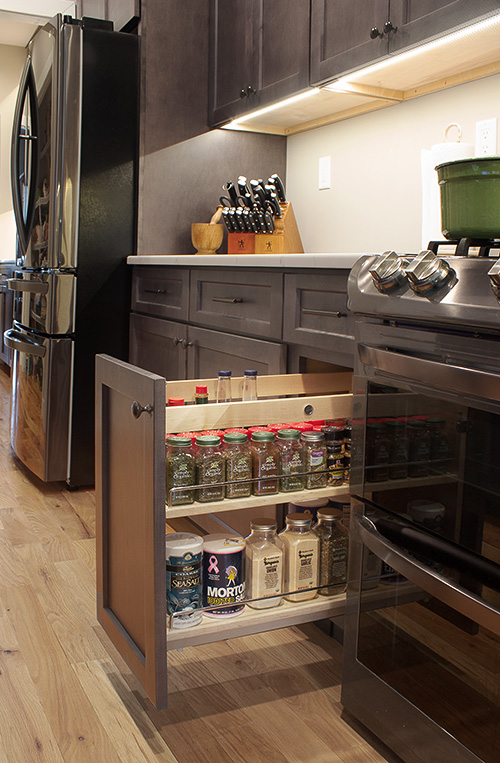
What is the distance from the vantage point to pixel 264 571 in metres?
1.41

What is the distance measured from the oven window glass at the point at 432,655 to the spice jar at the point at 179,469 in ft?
1.14

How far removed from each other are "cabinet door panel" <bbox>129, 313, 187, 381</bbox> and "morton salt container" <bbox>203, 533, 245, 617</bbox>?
1.18 metres

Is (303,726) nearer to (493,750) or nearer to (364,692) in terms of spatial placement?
(364,692)

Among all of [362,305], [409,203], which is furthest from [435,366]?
[409,203]

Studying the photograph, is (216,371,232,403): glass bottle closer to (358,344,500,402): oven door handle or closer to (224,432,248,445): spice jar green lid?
(224,432,248,445): spice jar green lid

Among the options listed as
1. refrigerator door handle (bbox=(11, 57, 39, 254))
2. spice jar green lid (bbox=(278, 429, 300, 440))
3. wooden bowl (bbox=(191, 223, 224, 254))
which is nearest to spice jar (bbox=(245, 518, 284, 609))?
spice jar green lid (bbox=(278, 429, 300, 440))

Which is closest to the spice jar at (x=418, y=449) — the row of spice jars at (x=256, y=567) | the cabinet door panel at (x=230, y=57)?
the row of spice jars at (x=256, y=567)

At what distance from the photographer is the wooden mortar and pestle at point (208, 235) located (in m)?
2.85

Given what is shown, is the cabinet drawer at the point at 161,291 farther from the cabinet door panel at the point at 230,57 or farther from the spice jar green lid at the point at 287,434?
the spice jar green lid at the point at 287,434

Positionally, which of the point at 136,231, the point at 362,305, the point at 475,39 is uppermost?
the point at 475,39

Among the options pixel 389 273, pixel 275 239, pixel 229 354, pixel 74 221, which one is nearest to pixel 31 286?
pixel 74 221

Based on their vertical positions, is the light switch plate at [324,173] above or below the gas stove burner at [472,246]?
above

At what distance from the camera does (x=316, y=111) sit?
8.87 ft

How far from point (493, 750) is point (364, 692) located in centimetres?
33
